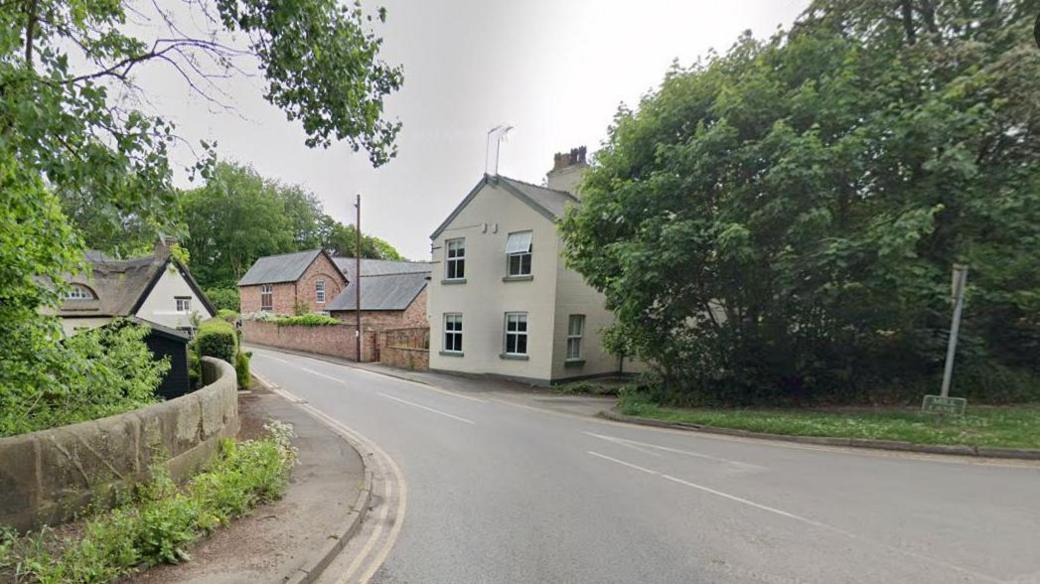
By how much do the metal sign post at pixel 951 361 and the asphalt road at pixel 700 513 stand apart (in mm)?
2407

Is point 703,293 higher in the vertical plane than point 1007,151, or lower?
lower

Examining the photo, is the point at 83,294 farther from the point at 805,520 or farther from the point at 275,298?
the point at 805,520

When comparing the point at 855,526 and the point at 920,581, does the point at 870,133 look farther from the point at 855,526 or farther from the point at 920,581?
the point at 920,581

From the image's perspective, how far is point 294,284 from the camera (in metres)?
44.3

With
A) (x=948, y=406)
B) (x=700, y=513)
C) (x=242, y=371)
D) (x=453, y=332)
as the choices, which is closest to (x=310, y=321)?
(x=453, y=332)

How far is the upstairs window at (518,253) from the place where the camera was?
20766 mm

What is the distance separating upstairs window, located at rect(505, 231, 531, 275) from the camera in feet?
68.1

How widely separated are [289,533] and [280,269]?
158 feet

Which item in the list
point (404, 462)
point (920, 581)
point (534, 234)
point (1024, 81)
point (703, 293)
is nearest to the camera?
point (920, 581)

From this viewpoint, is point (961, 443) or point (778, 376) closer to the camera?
point (961, 443)

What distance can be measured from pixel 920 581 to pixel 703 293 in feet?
32.1

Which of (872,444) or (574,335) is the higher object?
(574,335)

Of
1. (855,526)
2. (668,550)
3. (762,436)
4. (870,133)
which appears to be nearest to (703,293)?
(762,436)

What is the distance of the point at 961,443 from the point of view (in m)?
8.63
